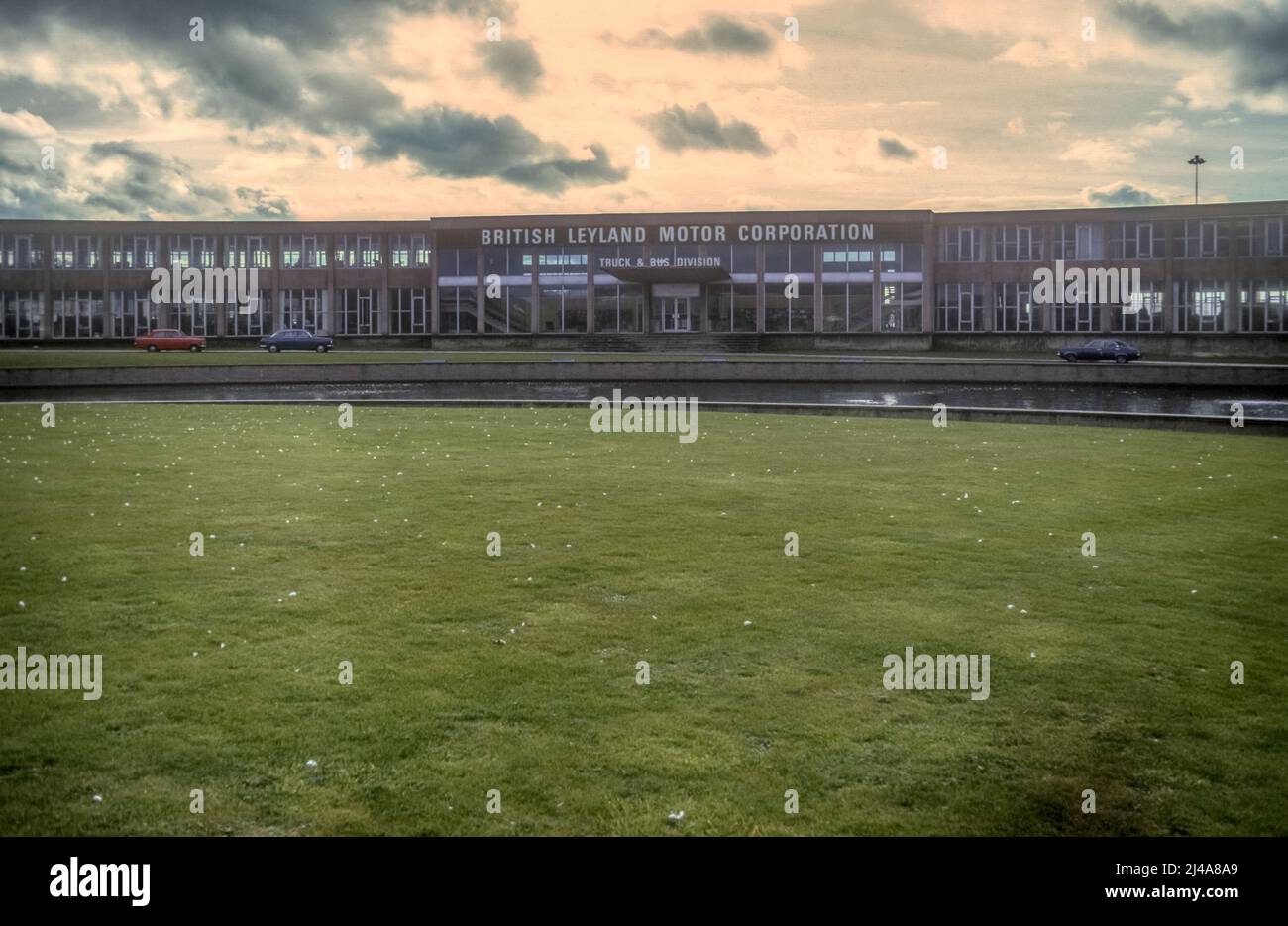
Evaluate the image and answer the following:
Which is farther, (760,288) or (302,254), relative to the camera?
(302,254)

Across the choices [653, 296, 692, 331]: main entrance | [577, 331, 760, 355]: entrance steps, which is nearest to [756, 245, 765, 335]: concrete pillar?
[653, 296, 692, 331]: main entrance

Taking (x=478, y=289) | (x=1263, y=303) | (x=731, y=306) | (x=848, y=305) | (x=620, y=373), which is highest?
(x=478, y=289)

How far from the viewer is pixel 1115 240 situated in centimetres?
8194

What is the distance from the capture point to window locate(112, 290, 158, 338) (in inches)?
3607

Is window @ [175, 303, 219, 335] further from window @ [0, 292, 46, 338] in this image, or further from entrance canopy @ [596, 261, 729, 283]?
entrance canopy @ [596, 261, 729, 283]

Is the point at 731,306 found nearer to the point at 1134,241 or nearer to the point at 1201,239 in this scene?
the point at 1134,241

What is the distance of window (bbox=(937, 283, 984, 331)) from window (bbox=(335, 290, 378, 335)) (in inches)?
1660

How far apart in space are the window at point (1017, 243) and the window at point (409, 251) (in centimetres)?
4166

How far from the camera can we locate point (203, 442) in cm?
2533

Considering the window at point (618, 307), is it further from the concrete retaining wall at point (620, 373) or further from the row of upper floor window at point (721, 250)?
the concrete retaining wall at point (620, 373)

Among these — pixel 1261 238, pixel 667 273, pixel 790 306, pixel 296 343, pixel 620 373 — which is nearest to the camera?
pixel 620 373

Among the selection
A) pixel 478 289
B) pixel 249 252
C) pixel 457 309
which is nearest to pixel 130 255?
pixel 249 252

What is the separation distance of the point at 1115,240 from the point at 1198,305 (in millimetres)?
7087
